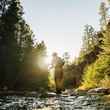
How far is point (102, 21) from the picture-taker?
375 ft

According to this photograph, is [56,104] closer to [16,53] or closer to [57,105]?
[57,105]

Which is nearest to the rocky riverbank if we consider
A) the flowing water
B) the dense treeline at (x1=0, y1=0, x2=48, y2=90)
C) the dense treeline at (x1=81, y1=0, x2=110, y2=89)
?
the flowing water

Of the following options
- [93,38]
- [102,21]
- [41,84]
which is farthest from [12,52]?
[93,38]

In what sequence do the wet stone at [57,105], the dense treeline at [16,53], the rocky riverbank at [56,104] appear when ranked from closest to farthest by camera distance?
1. the wet stone at [57,105]
2. the rocky riverbank at [56,104]
3. the dense treeline at [16,53]

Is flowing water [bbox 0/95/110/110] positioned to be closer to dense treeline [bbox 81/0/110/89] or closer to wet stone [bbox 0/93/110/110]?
wet stone [bbox 0/93/110/110]

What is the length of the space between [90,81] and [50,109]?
111 feet

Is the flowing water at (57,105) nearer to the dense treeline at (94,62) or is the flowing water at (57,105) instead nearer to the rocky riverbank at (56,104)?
the rocky riverbank at (56,104)

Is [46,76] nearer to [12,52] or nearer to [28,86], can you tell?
[28,86]

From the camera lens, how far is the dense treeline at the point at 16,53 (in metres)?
47.4

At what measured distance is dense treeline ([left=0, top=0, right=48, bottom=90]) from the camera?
1865 inches

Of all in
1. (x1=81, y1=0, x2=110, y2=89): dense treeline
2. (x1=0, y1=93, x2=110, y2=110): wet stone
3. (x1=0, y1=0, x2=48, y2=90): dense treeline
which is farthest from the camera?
(x1=0, y1=0, x2=48, y2=90): dense treeline

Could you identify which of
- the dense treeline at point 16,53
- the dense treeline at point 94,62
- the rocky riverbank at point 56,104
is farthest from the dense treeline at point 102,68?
the rocky riverbank at point 56,104

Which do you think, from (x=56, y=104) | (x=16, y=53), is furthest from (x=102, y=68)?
(x=56, y=104)

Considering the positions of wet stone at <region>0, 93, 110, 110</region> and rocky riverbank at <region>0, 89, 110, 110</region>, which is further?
rocky riverbank at <region>0, 89, 110, 110</region>
